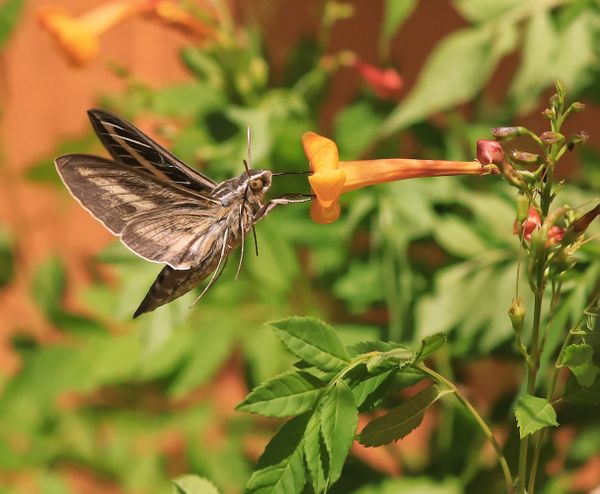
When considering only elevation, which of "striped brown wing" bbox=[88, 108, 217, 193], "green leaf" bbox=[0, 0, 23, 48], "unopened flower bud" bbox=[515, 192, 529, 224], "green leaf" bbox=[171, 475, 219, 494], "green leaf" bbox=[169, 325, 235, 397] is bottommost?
"green leaf" bbox=[169, 325, 235, 397]

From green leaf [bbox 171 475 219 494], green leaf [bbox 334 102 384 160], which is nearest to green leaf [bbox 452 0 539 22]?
green leaf [bbox 334 102 384 160]

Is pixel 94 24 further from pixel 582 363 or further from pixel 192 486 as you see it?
pixel 582 363

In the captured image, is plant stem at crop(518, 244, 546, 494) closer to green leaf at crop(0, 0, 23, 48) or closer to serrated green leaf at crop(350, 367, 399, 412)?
serrated green leaf at crop(350, 367, 399, 412)

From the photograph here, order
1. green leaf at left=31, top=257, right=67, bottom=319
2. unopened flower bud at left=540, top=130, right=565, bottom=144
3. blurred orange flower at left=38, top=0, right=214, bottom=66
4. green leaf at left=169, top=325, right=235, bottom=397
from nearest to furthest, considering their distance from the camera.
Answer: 1. unopened flower bud at left=540, top=130, right=565, bottom=144
2. blurred orange flower at left=38, top=0, right=214, bottom=66
3. green leaf at left=169, top=325, right=235, bottom=397
4. green leaf at left=31, top=257, right=67, bottom=319

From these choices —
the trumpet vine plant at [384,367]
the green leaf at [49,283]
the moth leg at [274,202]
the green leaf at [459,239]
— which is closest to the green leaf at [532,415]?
the trumpet vine plant at [384,367]

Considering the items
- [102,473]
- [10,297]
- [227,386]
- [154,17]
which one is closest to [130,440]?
[102,473]

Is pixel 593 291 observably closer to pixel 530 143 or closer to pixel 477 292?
pixel 477 292
